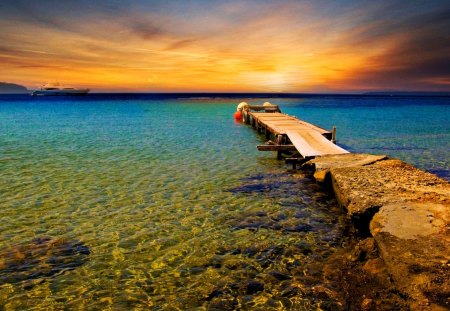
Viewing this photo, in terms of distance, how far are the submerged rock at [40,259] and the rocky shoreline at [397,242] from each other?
504 centimetres

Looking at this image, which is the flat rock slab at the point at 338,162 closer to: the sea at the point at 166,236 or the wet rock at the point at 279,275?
the sea at the point at 166,236

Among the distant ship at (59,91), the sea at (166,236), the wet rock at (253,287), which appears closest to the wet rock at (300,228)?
the sea at (166,236)

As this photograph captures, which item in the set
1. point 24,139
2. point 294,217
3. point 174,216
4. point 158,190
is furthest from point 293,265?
point 24,139

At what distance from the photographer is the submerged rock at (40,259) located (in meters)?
5.73

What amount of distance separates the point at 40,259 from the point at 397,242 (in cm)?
643

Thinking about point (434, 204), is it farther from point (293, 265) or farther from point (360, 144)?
point (360, 144)

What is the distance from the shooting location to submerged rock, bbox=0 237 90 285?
573 cm

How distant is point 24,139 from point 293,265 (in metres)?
23.1

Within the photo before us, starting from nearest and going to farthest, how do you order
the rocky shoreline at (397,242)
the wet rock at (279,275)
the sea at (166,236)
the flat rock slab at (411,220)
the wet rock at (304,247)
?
the rocky shoreline at (397,242), the flat rock slab at (411,220), the sea at (166,236), the wet rock at (279,275), the wet rock at (304,247)

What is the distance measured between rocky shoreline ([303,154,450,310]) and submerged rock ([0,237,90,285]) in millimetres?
5039

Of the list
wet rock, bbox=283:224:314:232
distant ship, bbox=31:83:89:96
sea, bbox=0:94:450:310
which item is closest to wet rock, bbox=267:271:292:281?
sea, bbox=0:94:450:310

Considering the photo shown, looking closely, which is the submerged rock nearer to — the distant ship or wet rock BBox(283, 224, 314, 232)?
wet rock BBox(283, 224, 314, 232)

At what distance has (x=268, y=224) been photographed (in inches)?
308

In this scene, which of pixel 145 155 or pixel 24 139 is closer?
pixel 145 155
